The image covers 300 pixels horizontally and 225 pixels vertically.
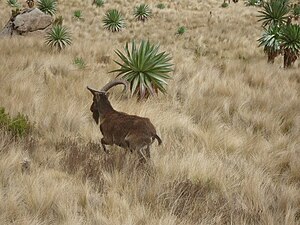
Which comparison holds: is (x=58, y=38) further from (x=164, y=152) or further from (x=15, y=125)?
(x=164, y=152)

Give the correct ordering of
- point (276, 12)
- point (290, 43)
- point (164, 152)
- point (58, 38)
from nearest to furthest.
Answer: point (164, 152) → point (290, 43) → point (58, 38) → point (276, 12)

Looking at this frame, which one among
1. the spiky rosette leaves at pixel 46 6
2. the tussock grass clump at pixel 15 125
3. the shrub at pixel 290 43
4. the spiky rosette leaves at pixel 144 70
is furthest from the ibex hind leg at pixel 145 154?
the spiky rosette leaves at pixel 46 6

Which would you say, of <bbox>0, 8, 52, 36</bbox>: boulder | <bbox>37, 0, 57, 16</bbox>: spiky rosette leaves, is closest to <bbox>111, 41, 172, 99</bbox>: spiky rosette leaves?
<bbox>0, 8, 52, 36</bbox>: boulder

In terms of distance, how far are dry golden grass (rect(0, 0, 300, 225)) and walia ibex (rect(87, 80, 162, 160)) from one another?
16 cm

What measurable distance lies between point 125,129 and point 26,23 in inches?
556

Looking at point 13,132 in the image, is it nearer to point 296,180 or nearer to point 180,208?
point 180,208

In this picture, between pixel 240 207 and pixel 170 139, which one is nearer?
pixel 240 207

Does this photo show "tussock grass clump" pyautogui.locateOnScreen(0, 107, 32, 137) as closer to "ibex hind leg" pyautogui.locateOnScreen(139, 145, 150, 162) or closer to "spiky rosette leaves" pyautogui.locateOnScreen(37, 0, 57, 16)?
"ibex hind leg" pyautogui.locateOnScreen(139, 145, 150, 162)

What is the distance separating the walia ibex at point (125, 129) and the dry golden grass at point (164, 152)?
0.16m

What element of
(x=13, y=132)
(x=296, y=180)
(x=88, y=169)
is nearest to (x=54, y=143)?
(x=13, y=132)

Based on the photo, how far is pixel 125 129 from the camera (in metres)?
4.88

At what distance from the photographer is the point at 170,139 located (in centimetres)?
600

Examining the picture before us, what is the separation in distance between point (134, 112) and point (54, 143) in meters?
1.97

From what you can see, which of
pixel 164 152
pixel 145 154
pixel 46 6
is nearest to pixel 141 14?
pixel 46 6
